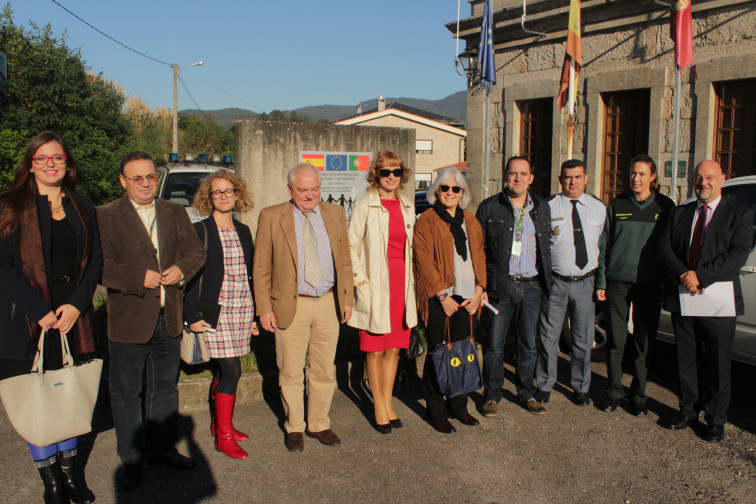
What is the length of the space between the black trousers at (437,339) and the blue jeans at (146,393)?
184 centimetres

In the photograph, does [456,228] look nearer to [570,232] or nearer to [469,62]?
[570,232]

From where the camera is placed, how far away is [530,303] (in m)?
5.16

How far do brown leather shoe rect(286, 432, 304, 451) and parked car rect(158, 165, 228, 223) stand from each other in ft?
22.8

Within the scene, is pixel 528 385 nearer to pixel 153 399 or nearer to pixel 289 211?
pixel 289 211

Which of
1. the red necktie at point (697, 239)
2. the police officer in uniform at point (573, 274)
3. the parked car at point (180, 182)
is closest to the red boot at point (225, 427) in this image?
the police officer in uniform at point (573, 274)

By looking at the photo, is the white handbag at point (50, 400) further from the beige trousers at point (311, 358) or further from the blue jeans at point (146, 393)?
the beige trousers at point (311, 358)

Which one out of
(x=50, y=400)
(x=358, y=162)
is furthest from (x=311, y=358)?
(x=358, y=162)

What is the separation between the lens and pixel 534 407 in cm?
523

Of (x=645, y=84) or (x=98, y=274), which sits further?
(x=645, y=84)

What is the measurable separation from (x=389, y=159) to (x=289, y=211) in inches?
32.6

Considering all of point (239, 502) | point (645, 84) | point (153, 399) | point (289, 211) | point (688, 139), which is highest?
point (645, 84)

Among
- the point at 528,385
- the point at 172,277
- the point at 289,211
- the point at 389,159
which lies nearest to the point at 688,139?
the point at 528,385

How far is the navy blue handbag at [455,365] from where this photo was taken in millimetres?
4754

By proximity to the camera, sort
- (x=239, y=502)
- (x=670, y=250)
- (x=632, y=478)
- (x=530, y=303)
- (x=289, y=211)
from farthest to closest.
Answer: (x=530, y=303) → (x=670, y=250) → (x=289, y=211) → (x=632, y=478) → (x=239, y=502)
